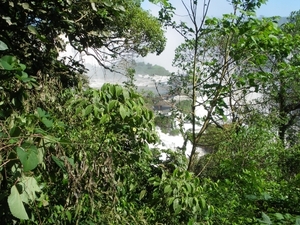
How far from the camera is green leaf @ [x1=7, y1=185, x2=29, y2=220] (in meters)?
0.76

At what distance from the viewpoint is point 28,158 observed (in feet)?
2.51

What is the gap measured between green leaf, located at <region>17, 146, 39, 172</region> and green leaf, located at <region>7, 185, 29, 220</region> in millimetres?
91

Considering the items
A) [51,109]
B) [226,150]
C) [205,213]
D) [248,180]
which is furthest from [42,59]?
[226,150]

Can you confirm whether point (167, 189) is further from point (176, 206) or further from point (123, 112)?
point (123, 112)

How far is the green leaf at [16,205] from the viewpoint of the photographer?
756 mm

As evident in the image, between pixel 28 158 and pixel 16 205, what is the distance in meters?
0.11

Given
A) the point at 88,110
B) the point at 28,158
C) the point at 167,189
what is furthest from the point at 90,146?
the point at 28,158

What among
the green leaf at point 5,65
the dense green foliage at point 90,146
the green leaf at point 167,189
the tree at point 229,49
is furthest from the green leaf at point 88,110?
the tree at point 229,49

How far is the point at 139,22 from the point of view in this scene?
19.8 feet

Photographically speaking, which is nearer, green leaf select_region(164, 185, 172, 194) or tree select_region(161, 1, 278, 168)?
green leaf select_region(164, 185, 172, 194)

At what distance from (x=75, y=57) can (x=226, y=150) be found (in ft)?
6.25

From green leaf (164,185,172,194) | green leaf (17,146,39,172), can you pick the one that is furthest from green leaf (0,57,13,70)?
green leaf (164,185,172,194)

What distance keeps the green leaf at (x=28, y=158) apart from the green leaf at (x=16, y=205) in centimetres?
9

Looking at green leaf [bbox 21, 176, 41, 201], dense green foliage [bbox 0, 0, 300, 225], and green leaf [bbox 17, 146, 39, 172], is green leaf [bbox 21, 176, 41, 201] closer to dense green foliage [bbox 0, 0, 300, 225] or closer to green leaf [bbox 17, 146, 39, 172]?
dense green foliage [bbox 0, 0, 300, 225]
